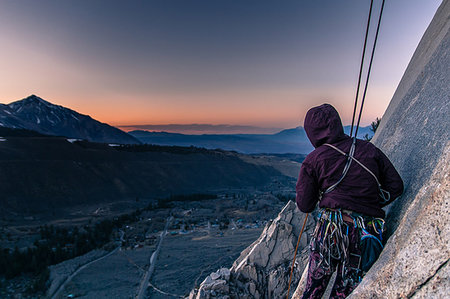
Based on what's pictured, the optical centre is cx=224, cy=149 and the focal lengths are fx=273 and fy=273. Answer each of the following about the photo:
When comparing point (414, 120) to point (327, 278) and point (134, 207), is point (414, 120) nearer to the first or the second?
point (327, 278)

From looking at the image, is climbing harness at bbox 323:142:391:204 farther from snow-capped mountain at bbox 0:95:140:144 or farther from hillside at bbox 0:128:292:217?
snow-capped mountain at bbox 0:95:140:144

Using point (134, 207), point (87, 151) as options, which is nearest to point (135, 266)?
point (134, 207)

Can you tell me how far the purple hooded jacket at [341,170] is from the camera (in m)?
2.47

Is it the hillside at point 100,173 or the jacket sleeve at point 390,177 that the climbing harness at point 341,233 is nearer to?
the jacket sleeve at point 390,177

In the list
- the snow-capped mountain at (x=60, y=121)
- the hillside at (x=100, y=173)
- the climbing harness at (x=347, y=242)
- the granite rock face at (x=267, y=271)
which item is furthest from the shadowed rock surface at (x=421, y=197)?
the snow-capped mountain at (x=60, y=121)

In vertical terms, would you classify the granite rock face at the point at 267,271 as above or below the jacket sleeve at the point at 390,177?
below

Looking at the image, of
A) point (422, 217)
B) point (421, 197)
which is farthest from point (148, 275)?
point (422, 217)

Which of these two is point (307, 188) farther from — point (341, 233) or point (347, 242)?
point (347, 242)

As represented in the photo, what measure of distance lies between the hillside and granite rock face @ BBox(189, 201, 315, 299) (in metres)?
41.0

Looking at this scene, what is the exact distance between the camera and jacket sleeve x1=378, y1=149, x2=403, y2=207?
98.9 inches

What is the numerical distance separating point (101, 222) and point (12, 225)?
9.41 meters

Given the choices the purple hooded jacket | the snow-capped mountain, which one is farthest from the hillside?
the snow-capped mountain

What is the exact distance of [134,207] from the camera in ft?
139

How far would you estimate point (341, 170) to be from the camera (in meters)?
2.48
